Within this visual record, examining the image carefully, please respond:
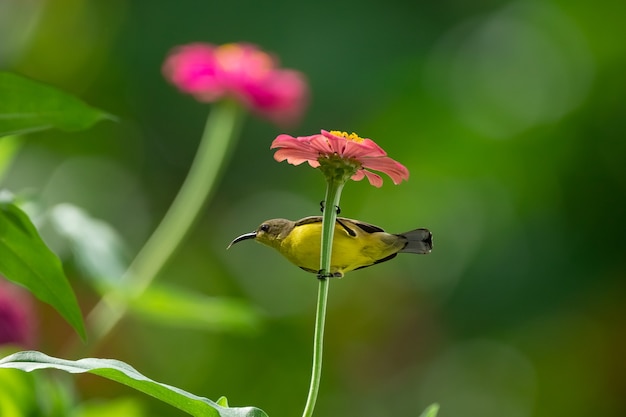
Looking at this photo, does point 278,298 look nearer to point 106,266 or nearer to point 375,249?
point 106,266

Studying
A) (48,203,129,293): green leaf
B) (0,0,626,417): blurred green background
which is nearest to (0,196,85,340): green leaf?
(48,203,129,293): green leaf

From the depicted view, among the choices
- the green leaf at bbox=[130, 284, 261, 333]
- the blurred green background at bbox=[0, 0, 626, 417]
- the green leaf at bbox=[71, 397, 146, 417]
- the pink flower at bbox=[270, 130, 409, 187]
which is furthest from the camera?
the blurred green background at bbox=[0, 0, 626, 417]

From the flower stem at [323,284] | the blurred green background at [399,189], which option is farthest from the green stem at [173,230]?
the blurred green background at [399,189]

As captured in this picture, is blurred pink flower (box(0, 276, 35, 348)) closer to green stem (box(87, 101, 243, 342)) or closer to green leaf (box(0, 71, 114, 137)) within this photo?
green stem (box(87, 101, 243, 342))

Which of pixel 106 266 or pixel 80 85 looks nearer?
pixel 106 266

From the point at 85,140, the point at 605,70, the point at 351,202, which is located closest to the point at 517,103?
the point at 605,70

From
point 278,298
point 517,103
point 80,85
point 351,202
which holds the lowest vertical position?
point 278,298

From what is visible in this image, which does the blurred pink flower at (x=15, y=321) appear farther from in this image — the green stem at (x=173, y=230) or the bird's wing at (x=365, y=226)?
the bird's wing at (x=365, y=226)

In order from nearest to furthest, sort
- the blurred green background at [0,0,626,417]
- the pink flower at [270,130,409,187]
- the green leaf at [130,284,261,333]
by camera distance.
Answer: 1. the pink flower at [270,130,409,187]
2. the green leaf at [130,284,261,333]
3. the blurred green background at [0,0,626,417]
